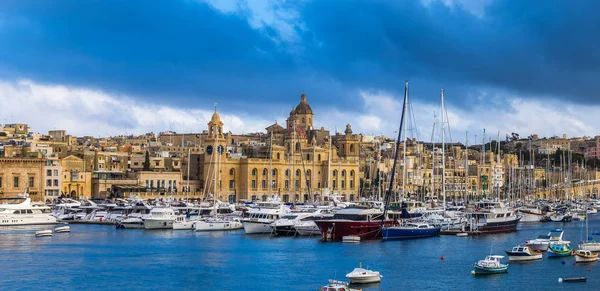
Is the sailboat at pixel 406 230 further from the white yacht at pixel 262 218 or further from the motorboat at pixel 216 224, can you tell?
the motorboat at pixel 216 224

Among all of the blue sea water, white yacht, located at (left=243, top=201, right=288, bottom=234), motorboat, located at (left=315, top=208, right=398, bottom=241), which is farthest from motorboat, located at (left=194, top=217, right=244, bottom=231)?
motorboat, located at (left=315, top=208, right=398, bottom=241)

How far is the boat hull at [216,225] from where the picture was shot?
63.2 meters

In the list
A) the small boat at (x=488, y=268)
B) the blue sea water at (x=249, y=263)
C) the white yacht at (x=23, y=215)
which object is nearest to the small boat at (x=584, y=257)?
the blue sea water at (x=249, y=263)

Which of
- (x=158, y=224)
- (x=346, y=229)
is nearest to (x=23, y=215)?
(x=158, y=224)

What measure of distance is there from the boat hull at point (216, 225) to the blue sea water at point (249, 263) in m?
3.49

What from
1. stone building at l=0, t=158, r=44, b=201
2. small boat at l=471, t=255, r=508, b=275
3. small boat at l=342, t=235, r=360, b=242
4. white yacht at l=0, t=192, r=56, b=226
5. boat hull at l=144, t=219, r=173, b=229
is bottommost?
small boat at l=471, t=255, r=508, b=275

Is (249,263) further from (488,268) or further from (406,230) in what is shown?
(406,230)

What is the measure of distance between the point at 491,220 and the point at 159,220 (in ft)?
73.1

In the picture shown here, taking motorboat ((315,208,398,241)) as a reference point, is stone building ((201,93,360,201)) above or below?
above

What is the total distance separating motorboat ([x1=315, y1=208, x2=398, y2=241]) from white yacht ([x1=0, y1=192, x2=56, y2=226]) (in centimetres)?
2135

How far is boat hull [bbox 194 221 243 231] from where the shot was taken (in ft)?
207

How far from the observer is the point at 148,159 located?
9931 cm

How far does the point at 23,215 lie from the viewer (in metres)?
65.1

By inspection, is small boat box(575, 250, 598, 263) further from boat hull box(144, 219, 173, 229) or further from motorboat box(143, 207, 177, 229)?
boat hull box(144, 219, 173, 229)
